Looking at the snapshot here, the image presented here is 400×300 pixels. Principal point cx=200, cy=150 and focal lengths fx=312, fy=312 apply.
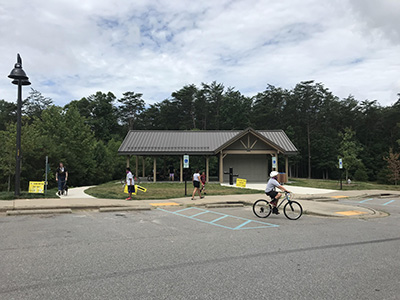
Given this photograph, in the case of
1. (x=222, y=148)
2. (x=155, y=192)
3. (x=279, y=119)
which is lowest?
(x=155, y=192)

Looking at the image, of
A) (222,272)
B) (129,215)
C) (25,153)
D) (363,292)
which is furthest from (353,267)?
(25,153)

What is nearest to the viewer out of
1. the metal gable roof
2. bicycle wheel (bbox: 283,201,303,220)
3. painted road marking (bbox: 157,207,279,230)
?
painted road marking (bbox: 157,207,279,230)

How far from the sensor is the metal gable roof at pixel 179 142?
92.4 ft

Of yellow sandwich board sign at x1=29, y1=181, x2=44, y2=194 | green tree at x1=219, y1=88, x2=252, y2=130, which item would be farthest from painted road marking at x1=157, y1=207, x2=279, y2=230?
green tree at x1=219, y1=88, x2=252, y2=130

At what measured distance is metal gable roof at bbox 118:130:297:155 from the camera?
2817 centimetres

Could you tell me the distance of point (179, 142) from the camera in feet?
99.6

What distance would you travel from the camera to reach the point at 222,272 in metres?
4.75

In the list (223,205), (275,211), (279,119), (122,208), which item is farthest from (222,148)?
(279,119)

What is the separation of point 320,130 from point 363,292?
60.3 meters

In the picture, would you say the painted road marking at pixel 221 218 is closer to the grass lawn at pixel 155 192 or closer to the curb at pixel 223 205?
the curb at pixel 223 205

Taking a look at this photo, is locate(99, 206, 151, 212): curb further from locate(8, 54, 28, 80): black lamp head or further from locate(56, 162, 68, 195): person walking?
locate(8, 54, 28, 80): black lamp head

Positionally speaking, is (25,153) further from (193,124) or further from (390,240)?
(193,124)

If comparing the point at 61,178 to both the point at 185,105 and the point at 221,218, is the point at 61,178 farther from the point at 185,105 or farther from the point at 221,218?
the point at 185,105

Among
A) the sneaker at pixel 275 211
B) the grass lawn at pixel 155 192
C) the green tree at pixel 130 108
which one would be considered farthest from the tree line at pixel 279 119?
the sneaker at pixel 275 211
